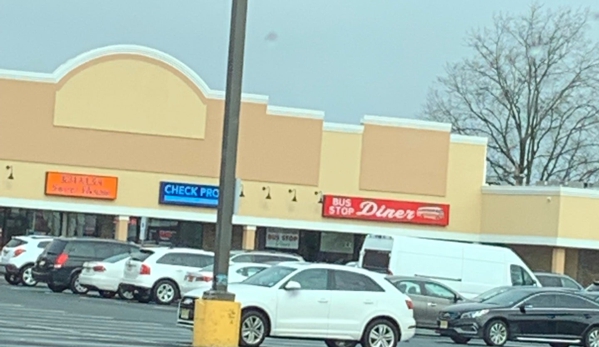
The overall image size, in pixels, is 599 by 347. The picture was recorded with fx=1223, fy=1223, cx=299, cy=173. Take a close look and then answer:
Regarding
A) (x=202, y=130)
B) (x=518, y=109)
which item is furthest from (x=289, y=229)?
(x=518, y=109)

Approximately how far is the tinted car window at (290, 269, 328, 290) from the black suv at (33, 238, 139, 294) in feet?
47.5

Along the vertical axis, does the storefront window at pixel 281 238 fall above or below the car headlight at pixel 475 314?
above

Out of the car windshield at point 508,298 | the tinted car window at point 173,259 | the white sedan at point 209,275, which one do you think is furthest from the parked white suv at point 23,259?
the car windshield at point 508,298

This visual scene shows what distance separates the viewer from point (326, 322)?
67.5 feet

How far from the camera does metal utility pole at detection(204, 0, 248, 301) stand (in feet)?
58.4

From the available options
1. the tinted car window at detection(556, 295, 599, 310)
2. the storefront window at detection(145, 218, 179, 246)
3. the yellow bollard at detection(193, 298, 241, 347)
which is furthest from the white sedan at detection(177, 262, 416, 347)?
the storefront window at detection(145, 218, 179, 246)

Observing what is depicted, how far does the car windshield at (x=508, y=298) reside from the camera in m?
27.6

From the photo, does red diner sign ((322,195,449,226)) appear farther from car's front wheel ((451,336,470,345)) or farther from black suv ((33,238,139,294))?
car's front wheel ((451,336,470,345))

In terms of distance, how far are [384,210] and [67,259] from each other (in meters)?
19.5

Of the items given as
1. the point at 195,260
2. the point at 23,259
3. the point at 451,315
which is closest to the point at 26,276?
the point at 23,259

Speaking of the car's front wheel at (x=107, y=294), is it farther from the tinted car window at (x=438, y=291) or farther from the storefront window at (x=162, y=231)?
the storefront window at (x=162, y=231)

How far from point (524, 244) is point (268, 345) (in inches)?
1238

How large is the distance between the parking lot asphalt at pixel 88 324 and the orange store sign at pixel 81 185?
1443cm

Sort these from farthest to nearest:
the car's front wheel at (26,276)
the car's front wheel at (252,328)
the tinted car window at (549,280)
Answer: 1. the tinted car window at (549,280)
2. the car's front wheel at (26,276)
3. the car's front wheel at (252,328)
